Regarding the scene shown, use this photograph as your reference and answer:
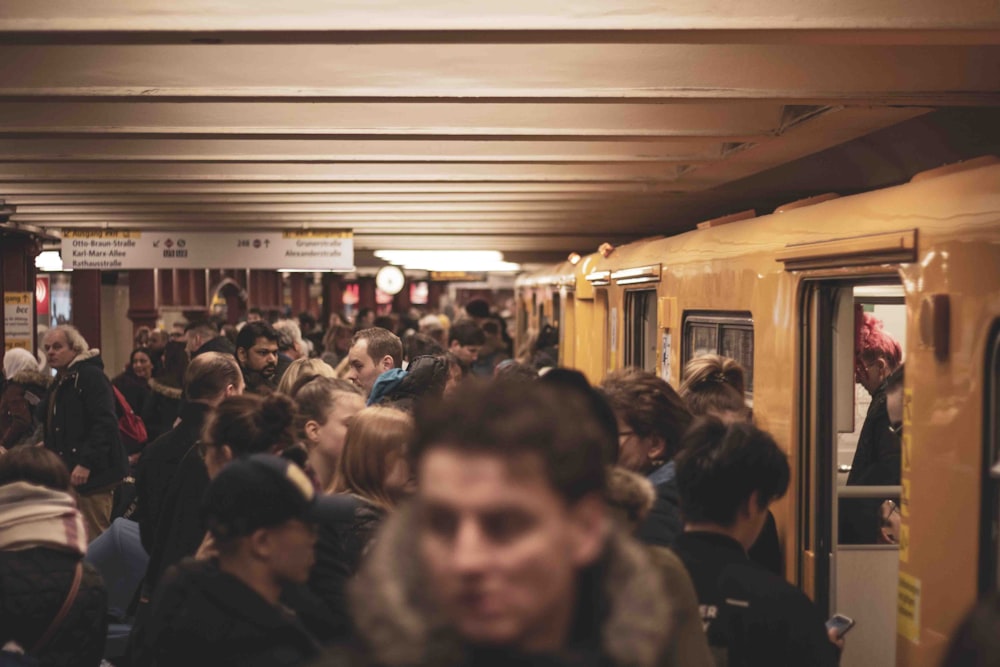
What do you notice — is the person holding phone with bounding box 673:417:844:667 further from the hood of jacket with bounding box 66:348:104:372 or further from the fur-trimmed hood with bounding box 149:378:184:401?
the fur-trimmed hood with bounding box 149:378:184:401

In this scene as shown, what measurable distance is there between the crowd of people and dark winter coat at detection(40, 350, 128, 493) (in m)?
0.01

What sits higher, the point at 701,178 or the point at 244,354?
the point at 701,178

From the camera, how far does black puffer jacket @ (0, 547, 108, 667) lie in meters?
3.15

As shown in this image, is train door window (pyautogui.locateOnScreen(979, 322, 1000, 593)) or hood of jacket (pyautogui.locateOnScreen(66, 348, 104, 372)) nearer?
train door window (pyautogui.locateOnScreen(979, 322, 1000, 593))

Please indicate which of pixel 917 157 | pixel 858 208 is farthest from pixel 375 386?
pixel 917 157

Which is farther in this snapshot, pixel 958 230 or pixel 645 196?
pixel 645 196

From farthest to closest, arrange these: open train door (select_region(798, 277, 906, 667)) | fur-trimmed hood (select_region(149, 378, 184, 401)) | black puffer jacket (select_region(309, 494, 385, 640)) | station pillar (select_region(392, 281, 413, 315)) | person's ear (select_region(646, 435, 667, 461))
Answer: station pillar (select_region(392, 281, 413, 315))
fur-trimmed hood (select_region(149, 378, 184, 401))
open train door (select_region(798, 277, 906, 667))
person's ear (select_region(646, 435, 667, 461))
black puffer jacket (select_region(309, 494, 385, 640))

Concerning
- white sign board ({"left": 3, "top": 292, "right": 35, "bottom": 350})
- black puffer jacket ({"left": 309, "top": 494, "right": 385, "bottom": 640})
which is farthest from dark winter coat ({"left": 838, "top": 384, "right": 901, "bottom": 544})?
white sign board ({"left": 3, "top": 292, "right": 35, "bottom": 350})

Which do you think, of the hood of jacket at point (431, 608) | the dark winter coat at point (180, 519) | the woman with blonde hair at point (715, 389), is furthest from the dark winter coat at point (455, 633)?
the woman with blonde hair at point (715, 389)

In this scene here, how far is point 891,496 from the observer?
16.9ft

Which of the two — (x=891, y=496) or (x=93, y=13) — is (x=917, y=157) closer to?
(x=891, y=496)

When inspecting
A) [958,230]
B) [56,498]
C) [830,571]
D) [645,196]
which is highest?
[645,196]

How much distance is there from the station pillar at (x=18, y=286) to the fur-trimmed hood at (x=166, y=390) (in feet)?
10.2

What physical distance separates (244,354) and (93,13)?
359 centimetres
